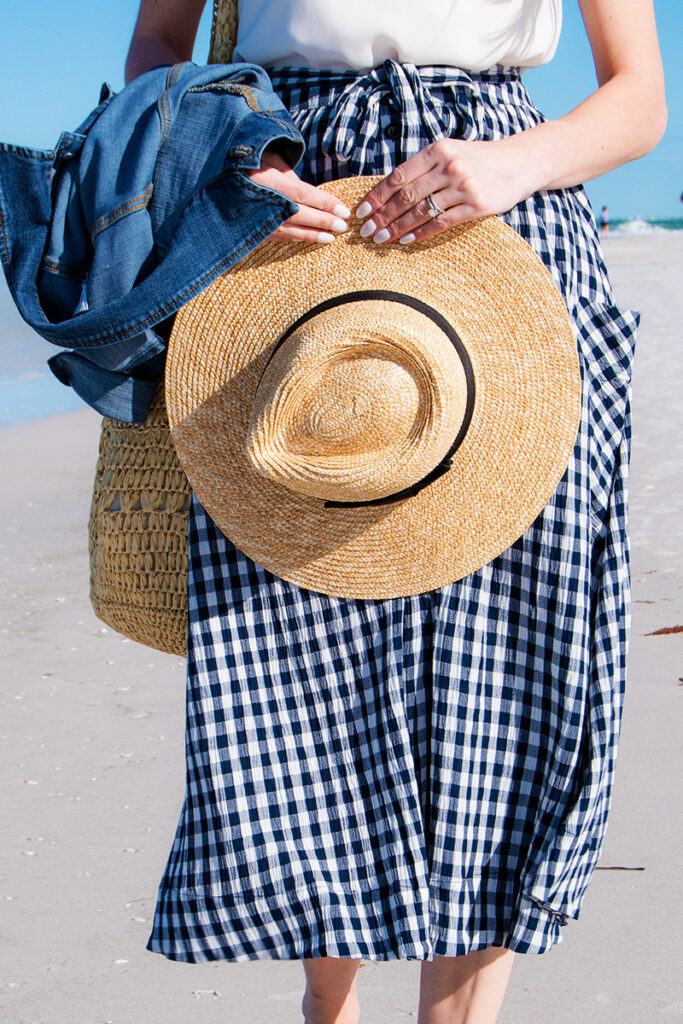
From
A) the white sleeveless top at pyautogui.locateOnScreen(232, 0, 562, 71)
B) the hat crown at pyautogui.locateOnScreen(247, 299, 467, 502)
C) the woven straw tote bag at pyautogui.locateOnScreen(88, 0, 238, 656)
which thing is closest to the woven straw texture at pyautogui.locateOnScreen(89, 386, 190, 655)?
the woven straw tote bag at pyautogui.locateOnScreen(88, 0, 238, 656)

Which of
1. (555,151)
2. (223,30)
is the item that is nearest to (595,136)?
(555,151)

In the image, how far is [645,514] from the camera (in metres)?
5.00

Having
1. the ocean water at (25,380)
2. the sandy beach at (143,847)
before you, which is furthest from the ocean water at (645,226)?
the sandy beach at (143,847)

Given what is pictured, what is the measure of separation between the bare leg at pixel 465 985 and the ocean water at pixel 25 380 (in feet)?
23.5

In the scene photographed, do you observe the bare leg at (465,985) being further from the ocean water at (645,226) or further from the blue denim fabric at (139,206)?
the ocean water at (645,226)

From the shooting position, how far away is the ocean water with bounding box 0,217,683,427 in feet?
33.1

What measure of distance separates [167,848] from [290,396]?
65.2 inches

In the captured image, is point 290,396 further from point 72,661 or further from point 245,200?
point 72,661

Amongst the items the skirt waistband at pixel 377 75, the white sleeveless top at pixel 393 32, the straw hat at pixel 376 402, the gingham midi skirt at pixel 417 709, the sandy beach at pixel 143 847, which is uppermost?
the white sleeveless top at pixel 393 32

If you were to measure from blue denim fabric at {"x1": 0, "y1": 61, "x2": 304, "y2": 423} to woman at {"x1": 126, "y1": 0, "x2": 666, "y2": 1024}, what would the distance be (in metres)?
0.08

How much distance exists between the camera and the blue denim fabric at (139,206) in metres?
1.37

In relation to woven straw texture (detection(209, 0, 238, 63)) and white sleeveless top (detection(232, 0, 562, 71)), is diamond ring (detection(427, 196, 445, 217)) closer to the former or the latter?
white sleeveless top (detection(232, 0, 562, 71))

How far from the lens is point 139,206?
139 cm

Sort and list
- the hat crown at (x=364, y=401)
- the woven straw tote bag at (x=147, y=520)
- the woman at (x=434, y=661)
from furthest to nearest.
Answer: the woven straw tote bag at (x=147, y=520)
the woman at (x=434, y=661)
the hat crown at (x=364, y=401)
